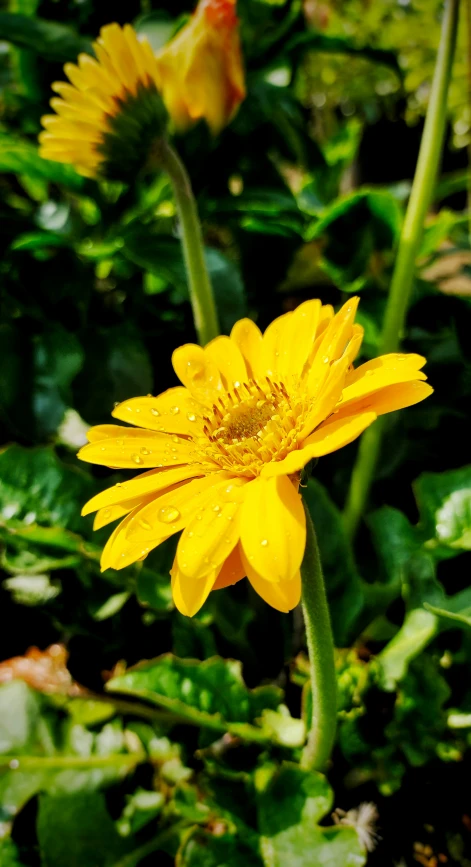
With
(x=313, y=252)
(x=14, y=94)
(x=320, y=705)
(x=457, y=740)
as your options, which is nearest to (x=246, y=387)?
(x=320, y=705)

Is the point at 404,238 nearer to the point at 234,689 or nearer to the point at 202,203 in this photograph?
the point at 202,203

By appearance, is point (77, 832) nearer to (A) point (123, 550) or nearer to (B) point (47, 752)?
(B) point (47, 752)

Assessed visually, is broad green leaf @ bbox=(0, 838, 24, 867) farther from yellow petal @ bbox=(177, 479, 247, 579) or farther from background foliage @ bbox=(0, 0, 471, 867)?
yellow petal @ bbox=(177, 479, 247, 579)

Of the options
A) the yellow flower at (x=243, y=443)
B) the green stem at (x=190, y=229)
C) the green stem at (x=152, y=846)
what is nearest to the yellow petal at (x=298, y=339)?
the yellow flower at (x=243, y=443)

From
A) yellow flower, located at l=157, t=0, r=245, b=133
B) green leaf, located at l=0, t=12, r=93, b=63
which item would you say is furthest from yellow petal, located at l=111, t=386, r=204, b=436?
green leaf, located at l=0, t=12, r=93, b=63

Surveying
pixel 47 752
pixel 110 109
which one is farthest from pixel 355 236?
pixel 47 752
